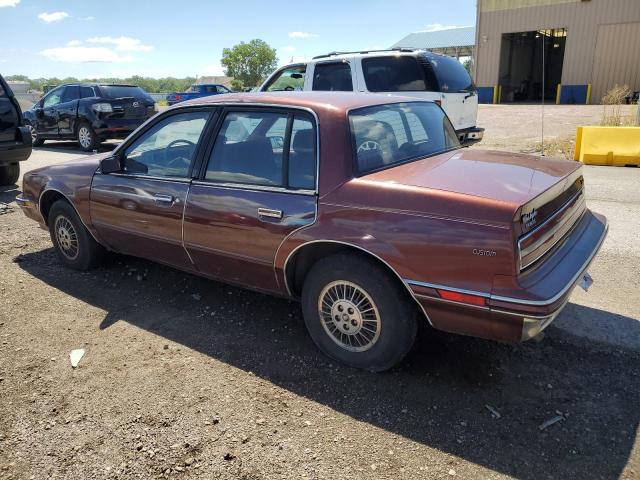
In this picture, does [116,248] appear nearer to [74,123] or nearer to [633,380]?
[633,380]

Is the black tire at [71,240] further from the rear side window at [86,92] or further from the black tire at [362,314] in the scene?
the rear side window at [86,92]

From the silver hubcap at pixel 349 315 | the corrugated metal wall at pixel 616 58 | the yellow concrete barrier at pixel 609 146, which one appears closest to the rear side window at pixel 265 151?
the silver hubcap at pixel 349 315

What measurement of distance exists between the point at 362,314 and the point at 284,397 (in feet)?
2.19

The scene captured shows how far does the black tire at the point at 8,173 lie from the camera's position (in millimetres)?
8812

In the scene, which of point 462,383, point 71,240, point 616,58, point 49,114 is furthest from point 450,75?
point 616,58

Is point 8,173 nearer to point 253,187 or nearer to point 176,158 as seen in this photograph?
point 176,158

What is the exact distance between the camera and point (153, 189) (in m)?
3.86

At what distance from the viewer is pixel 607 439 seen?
8.10 feet

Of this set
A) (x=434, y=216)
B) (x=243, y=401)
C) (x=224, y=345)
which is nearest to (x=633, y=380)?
(x=434, y=216)

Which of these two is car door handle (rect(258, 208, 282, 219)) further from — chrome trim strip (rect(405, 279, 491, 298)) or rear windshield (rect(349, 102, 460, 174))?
chrome trim strip (rect(405, 279, 491, 298))

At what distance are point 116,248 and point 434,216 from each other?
3054mm

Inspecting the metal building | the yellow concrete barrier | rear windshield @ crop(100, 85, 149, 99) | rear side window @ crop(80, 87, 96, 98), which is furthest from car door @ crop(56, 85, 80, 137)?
the metal building

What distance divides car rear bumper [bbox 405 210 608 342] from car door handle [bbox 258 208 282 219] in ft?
3.09

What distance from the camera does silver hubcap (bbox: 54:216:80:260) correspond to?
15.5ft
